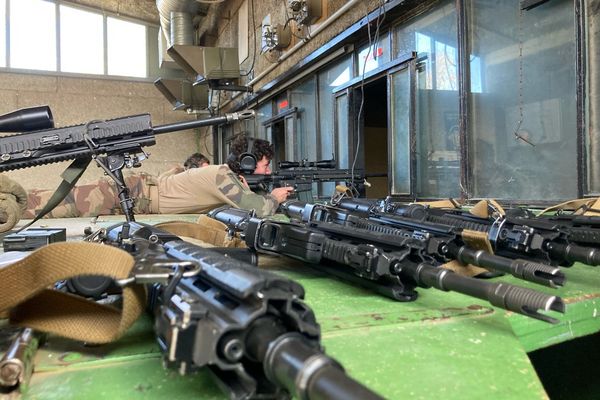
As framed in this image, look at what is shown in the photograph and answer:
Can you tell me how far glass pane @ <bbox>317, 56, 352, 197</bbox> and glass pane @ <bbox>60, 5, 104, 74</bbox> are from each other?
6.03 m

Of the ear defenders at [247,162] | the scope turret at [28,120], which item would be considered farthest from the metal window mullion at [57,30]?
the scope turret at [28,120]

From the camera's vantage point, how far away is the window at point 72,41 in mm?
8102

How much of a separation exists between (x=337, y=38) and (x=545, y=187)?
2.47 meters

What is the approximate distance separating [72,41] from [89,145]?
308 inches

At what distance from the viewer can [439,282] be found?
784 millimetres

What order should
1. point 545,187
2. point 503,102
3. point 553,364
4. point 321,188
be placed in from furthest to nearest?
1. point 321,188
2. point 503,102
3. point 545,187
4. point 553,364

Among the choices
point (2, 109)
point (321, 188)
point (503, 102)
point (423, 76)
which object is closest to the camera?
point (503, 102)

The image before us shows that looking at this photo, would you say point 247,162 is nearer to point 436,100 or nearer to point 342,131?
point 342,131

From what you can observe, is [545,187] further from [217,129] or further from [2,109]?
[2,109]

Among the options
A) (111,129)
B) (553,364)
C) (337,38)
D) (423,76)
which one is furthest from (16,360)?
(337,38)

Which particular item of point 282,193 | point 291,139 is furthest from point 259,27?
point 282,193

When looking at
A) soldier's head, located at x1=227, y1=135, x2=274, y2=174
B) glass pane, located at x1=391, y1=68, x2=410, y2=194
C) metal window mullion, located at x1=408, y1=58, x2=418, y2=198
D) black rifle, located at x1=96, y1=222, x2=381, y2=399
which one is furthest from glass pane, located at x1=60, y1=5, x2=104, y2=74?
black rifle, located at x1=96, y1=222, x2=381, y2=399

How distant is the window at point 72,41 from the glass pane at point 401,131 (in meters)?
7.21

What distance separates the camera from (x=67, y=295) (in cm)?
65
